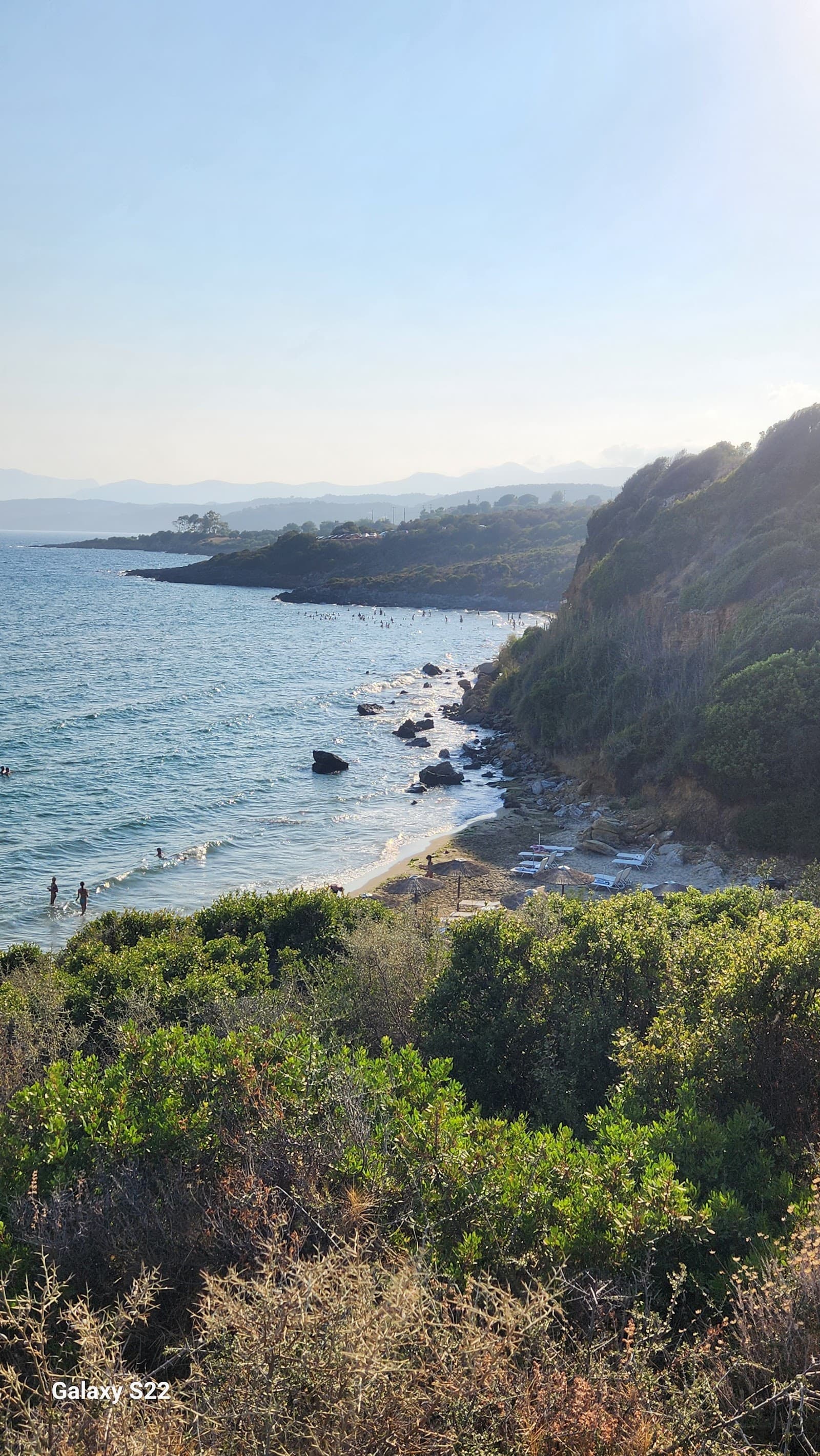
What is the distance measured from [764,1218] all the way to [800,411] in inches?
1398

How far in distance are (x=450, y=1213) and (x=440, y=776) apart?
28942 mm

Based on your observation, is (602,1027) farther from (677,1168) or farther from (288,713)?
(288,713)

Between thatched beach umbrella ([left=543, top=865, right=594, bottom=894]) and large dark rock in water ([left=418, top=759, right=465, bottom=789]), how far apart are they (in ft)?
39.3

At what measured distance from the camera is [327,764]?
3616 cm

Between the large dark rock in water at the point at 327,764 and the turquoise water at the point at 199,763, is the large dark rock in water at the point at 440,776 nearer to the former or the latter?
the turquoise water at the point at 199,763

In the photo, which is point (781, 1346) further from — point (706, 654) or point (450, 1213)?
point (706, 654)

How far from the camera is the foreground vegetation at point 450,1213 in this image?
10.9ft

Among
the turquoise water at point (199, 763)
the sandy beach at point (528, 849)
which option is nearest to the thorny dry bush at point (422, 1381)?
the sandy beach at point (528, 849)

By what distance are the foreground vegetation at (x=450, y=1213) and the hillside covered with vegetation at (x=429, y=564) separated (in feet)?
332

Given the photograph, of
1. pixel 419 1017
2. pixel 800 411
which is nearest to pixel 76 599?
pixel 800 411

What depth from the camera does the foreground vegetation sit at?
332 cm

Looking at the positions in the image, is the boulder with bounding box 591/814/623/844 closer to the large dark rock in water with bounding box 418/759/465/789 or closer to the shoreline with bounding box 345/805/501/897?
the shoreline with bounding box 345/805/501/897

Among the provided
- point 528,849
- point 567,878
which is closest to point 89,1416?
point 567,878

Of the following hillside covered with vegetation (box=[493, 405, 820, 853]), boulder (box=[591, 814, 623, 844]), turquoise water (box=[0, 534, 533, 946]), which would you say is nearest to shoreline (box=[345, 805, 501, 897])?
turquoise water (box=[0, 534, 533, 946])
